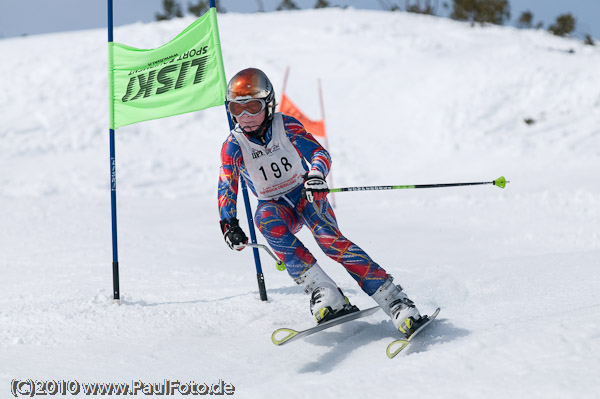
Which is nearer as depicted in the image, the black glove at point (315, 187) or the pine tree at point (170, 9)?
the black glove at point (315, 187)

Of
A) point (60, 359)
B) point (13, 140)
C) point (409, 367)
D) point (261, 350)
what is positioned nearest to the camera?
point (409, 367)

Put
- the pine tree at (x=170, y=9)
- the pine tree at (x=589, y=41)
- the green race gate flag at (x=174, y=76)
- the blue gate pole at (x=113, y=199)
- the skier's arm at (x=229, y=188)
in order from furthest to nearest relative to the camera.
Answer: the pine tree at (x=170, y=9)
the pine tree at (x=589, y=41)
the green race gate flag at (x=174, y=76)
the blue gate pole at (x=113, y=199)
the skier's arm at (x=229, y=188)

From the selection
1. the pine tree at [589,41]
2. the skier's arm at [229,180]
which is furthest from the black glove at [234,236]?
the pine tree at [589,41]

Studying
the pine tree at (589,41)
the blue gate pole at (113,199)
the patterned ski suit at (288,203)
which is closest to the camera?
the patterned ski suit at (288,203)

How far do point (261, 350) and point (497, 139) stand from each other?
12975 mm

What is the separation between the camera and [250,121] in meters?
3.99

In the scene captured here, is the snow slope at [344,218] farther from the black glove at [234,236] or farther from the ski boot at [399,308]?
the black glove at [234,236]

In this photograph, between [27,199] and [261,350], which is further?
[27,199]

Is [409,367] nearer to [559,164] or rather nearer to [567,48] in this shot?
[559,164]

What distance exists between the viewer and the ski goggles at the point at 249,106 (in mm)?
3936

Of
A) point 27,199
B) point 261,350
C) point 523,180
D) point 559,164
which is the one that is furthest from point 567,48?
point 261,350

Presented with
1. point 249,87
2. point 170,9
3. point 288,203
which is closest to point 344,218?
point 288,203

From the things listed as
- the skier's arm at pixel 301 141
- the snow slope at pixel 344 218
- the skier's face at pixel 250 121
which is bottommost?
the snow slope at pixel 344 218

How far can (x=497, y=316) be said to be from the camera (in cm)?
421
